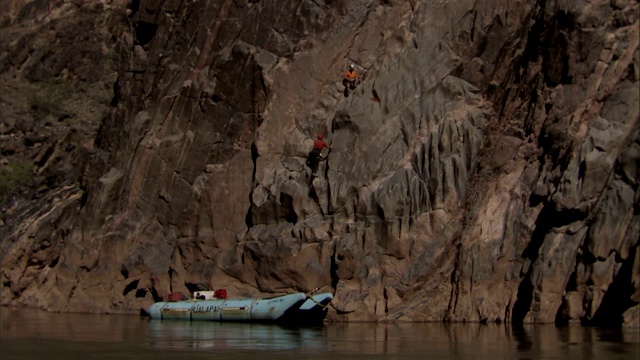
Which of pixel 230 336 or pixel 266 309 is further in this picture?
pixel 266 309

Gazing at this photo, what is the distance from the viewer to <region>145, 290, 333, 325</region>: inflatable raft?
130 ft

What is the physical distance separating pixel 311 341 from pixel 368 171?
13.3m

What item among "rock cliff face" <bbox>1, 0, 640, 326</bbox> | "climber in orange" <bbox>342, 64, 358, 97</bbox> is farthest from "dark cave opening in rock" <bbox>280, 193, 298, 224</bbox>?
"climber in orange" <bbox>342, 64, 358, 97</bbox>

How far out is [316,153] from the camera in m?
43.6

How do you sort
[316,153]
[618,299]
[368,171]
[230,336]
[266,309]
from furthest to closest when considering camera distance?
[316,153]
[368,171]
[266,309]
[618,299]
[230,336]

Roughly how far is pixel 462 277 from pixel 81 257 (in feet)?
66.8

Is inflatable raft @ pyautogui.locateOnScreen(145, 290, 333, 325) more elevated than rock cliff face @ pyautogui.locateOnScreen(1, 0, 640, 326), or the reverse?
rock cliff face @ pyautogui.locateOnScreen(1, 0, 640, 326)

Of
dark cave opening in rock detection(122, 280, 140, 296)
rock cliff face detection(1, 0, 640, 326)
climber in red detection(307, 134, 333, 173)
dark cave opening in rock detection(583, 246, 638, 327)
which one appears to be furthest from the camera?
dark cave opening in rock detection(122, 280, 140, 296)

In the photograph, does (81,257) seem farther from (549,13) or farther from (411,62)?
(549,13)

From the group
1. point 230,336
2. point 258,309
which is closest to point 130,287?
point 258,309

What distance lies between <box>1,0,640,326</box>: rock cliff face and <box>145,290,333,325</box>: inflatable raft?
1003 millimetres

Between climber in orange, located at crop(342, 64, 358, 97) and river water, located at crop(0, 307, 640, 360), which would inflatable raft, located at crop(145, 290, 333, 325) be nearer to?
river water, located at crop(0, 307, 640, 360)

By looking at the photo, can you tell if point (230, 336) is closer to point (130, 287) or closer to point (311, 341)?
point (311, 341)

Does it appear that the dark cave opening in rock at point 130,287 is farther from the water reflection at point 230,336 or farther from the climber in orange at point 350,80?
the climber in orange at point 350,80
